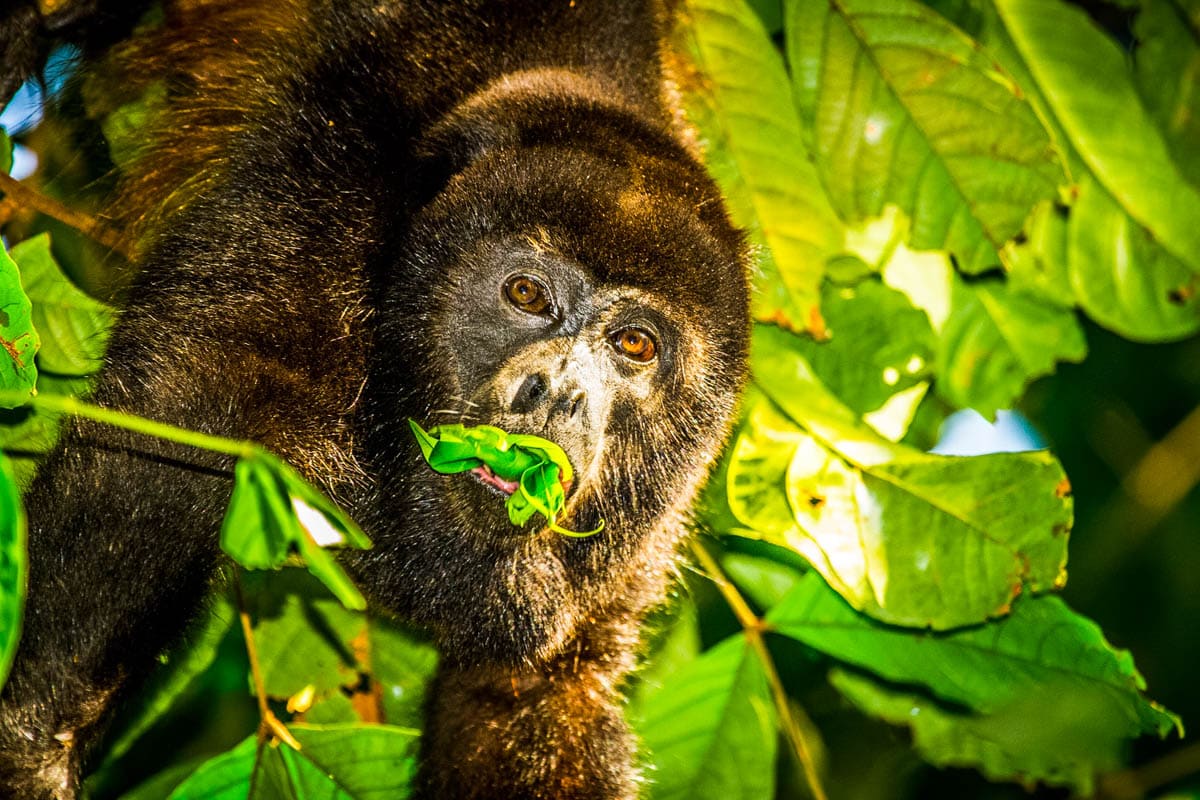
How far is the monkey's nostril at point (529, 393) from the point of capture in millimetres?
2471

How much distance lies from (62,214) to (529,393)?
121 cm

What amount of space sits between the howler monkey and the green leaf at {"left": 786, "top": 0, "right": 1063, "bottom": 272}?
430mm

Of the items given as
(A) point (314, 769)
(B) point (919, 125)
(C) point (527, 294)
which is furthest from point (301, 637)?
(B) point (919, 125)

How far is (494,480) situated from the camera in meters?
2.56

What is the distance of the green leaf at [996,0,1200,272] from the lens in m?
3.36

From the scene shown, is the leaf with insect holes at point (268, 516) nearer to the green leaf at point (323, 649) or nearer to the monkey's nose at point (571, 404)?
the monkey's nose at point (571, 404)

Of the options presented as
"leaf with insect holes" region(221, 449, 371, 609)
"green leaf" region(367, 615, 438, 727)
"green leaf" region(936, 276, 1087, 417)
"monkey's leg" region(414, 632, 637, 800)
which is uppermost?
"leaf with insect holes" region(221, 449, 371, 609)

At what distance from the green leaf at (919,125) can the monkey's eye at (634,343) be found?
75cm

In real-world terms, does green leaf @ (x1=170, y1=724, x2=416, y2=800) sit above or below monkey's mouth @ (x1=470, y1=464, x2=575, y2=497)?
below

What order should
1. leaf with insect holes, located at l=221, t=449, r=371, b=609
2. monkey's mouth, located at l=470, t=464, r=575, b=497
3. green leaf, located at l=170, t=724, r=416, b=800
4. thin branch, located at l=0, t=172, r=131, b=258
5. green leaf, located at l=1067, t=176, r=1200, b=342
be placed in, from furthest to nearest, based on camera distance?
green leaf, located at l=1067, t=176, r=1200, b=342 → thin branch, located at l=0, t=172, r=131, b=258 → monkey's mouth, located at l=470, t=464, r=575, b=497 → green leaf, located at l=170, t=724, r=416, b=800 → leaf with insect holes, located at l=221, t=449, r=371, b=609

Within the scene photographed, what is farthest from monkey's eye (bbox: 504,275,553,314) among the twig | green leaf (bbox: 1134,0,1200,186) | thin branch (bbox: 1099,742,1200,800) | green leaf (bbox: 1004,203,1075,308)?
green leaf (bbox: 1134,0,1200,186)

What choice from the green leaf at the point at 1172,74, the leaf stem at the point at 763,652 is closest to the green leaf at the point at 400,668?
the leaf stem at the point at 763,652

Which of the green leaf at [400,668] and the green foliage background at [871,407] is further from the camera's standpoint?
the green leaf at [400,668]

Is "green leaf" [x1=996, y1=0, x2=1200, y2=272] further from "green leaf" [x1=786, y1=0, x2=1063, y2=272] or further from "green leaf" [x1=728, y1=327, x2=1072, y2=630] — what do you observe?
"green leaf" [x1=728, y1=327, x2=1072, y2=630]
